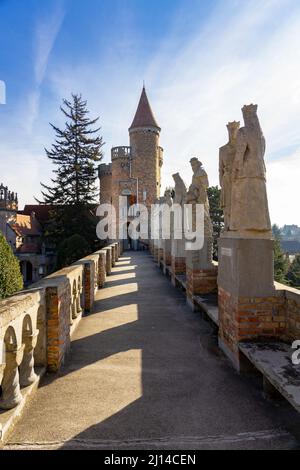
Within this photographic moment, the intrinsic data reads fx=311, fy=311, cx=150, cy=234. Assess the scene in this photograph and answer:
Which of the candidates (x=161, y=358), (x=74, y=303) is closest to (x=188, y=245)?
(x=74, y=303)

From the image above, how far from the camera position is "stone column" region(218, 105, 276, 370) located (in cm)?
356

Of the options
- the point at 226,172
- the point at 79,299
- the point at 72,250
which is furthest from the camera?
the point at 72,250

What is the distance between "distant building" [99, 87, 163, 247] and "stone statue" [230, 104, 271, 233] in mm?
28200

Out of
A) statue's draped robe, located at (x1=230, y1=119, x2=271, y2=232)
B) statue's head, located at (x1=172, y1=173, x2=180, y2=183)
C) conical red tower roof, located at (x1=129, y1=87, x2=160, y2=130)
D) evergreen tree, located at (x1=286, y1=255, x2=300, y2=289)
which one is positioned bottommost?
evergreen tree, located at (x1=286, y1=255, x2=300, y2=289)

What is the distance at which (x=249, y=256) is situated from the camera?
3.57 m

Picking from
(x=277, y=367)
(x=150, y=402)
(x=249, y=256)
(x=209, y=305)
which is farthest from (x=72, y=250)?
(x=277, y=367)

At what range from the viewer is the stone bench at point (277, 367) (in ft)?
7.92

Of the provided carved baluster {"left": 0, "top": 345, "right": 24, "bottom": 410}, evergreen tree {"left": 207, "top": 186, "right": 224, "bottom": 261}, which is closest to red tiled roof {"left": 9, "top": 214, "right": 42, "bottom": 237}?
evergreen tree {"left": 207, "top": 186, "right": 224, "bottom": 261}

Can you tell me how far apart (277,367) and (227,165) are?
298cm

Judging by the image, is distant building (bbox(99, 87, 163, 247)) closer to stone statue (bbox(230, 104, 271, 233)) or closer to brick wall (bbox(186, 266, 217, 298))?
brick wall (bbox(186, 266, 217, 298))

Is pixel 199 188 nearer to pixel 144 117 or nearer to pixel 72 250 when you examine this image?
pixel 72 250

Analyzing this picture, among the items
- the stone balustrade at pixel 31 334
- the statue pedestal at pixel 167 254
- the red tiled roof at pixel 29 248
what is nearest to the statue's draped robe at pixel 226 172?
the stone balustrade at pixel 31 334
